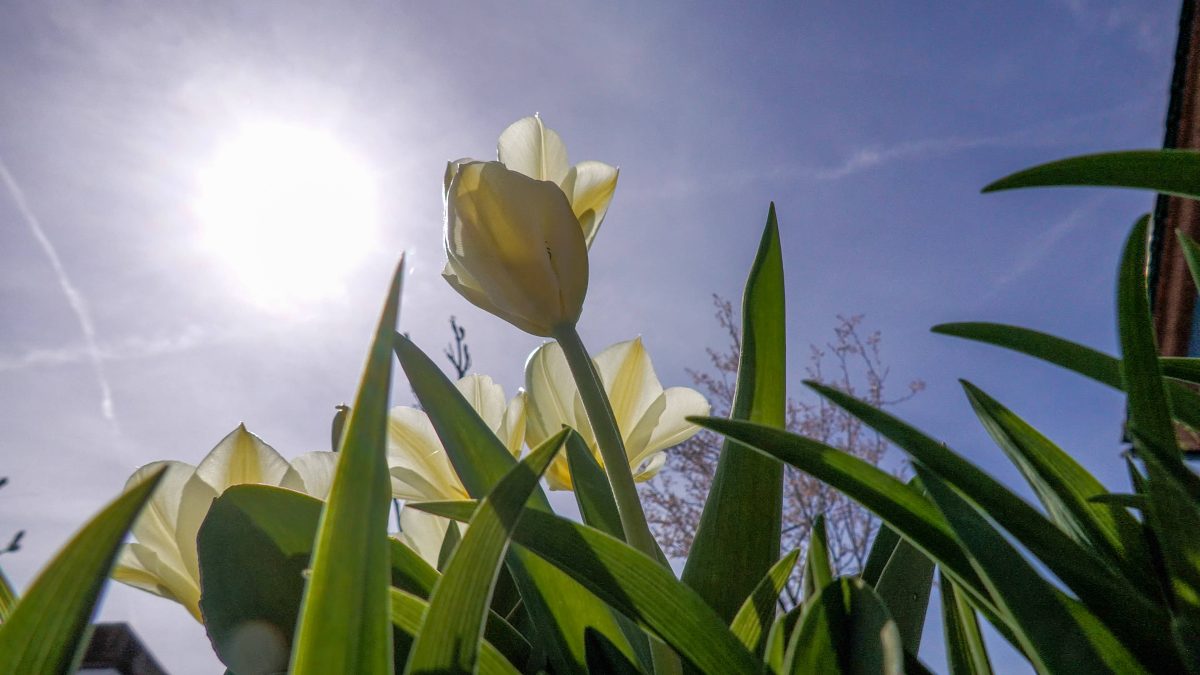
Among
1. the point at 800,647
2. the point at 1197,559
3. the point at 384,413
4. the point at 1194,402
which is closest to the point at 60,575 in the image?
the point at 384,413

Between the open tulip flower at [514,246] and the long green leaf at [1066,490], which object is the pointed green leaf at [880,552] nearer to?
the long green leaf at [1066,490]

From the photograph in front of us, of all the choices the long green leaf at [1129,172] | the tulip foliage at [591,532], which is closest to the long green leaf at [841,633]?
the tulip foliage at [591,532]

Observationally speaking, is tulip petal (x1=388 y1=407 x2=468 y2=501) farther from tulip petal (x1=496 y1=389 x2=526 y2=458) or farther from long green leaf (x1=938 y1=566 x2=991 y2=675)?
long green leaf (x1=938 y1=566 x2=991 y2=675)

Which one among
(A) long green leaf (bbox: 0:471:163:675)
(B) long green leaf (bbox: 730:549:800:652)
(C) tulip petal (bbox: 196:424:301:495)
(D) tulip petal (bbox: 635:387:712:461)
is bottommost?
(A) long green leaf (bbox: 0:471:163:675)

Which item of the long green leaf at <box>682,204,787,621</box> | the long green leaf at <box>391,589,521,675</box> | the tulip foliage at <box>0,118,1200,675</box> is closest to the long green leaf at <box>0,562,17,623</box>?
the tulip foliage at <box>0,118,1200,675</box>

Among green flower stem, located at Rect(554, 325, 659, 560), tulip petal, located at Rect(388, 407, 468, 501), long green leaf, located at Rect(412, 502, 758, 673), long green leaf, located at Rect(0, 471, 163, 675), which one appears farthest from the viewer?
tulip petal, located at Rect(388, 407, 468, 501)

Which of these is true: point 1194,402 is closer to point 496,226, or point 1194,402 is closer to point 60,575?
point 496,226

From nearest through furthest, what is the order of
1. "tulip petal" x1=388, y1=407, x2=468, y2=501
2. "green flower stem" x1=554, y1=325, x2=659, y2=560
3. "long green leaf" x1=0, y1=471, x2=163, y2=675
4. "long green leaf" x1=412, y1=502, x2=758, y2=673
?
"long green leaf" x1=0, y1=471, x2=163, y2=675 → "long green leaf" x1=412, y1=502, x2=758, y2=673 → "green flower stem" x1=554, y1=325, x2=659, y2=560 → "tulip petal" x1=388, y1=407, x2=468, y2=501
